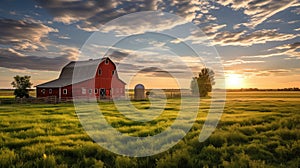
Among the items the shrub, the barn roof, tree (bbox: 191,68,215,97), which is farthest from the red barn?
the shrub

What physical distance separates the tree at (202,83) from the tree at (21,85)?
4735cm

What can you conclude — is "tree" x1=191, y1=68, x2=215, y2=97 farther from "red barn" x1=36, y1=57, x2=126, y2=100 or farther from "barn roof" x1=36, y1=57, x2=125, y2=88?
"barn roof" x1=36, y1=57, x2=125, y2=88

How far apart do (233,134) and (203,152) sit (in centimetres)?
297

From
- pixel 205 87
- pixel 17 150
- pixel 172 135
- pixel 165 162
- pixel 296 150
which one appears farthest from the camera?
pixel 205 87

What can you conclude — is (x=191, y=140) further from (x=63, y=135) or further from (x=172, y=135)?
(x=63, y=135)

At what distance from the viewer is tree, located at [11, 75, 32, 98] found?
51000mm

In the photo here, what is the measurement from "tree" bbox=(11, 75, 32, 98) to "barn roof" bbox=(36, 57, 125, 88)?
9.25 ft

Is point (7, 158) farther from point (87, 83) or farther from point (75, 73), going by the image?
point (75, 73)

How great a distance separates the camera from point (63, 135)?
46.5 ft

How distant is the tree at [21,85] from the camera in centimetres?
5100

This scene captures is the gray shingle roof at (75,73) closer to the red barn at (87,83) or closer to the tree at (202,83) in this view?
the red barn at (87,83)

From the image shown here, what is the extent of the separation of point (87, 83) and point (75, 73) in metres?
7.08

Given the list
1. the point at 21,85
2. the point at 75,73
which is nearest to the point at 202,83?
the point at 75,73

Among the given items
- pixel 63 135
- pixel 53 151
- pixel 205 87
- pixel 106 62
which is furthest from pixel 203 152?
pixel 205 87
